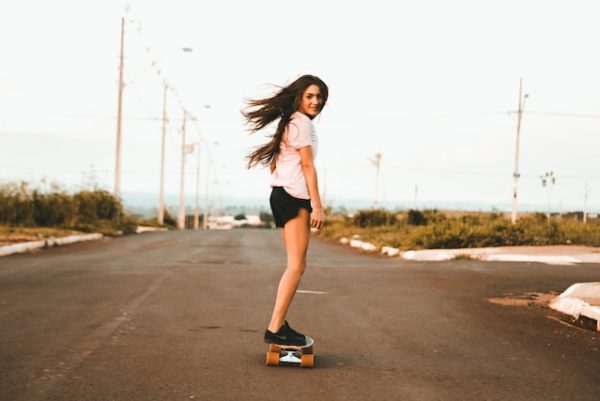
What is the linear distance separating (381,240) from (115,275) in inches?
539

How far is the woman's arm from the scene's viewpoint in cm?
569

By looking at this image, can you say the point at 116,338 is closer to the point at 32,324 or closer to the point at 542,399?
the point at 32,324

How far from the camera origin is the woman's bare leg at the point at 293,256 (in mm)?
5730

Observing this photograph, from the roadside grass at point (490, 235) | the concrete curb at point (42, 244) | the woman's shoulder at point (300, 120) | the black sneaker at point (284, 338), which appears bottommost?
the concrete curb at point (42, 244)

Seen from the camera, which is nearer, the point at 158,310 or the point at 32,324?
the point at 32,324

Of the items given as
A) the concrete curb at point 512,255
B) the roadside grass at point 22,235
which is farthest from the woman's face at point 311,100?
the roadside grass at point 22,235

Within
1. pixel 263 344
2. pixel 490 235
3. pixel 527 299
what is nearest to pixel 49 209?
pixel 490 235

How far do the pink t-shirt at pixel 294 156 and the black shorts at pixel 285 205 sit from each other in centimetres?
3

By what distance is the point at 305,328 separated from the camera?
7699 mm

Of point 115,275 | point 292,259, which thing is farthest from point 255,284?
point 292,259

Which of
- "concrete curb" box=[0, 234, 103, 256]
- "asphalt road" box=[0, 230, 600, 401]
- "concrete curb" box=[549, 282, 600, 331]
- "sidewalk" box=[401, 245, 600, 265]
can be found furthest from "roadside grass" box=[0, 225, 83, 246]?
"concrete curb" box=[549, 282, 600, 331]

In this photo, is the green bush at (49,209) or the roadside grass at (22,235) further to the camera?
the green bush at (49,209)

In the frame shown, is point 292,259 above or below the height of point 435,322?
above

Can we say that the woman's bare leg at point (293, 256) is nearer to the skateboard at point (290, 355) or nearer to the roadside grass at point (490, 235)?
the skateboard at point (290, 355)
